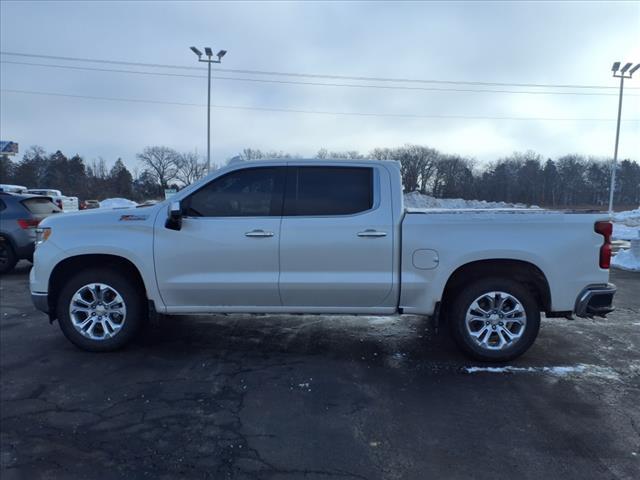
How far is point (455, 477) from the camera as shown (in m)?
2.71

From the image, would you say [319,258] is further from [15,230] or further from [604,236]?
[15,230]

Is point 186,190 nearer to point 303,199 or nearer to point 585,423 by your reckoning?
point 303,199

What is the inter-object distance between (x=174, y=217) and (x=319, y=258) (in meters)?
1.50

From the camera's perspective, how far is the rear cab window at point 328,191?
4602 mm

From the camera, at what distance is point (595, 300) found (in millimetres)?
4309

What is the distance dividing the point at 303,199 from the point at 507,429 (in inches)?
108

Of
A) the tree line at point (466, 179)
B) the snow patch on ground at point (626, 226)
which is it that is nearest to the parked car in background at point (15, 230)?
the snow patch on ground at point (626, 226)

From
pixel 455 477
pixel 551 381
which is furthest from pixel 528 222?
pixel 455 477

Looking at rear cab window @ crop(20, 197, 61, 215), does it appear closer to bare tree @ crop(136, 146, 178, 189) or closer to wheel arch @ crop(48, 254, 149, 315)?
wheel arch @ crop(48, 254, 149, 315)

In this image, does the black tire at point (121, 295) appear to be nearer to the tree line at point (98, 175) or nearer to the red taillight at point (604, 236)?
the red taillight at point (604, 236)

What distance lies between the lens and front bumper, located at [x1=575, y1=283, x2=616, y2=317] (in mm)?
4309

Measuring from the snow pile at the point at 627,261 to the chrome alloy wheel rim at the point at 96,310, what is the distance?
1099 centimetres

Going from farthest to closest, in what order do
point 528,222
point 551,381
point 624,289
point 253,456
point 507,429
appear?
point 624,289
point 528,222
point 551,381
point 507,429
point 253,456

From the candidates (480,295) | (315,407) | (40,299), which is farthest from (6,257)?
(480,295)
